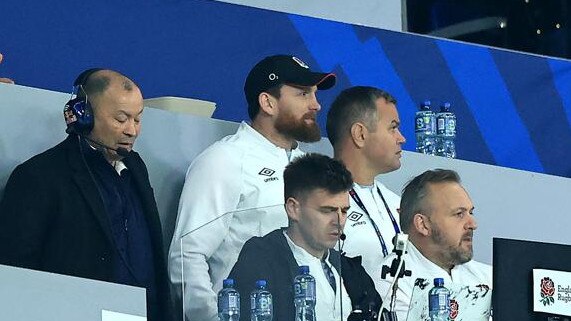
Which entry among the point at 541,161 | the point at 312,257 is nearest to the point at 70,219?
the point at 312,257

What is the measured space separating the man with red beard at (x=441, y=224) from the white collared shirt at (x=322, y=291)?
0.78 meters

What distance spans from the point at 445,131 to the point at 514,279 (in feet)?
6.05

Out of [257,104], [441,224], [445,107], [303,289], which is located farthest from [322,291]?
[445,107]

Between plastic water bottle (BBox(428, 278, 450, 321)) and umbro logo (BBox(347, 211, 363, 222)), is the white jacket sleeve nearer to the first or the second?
umbro logo (BBox(347, 211, 363, 222))

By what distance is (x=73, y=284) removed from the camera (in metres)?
4.06

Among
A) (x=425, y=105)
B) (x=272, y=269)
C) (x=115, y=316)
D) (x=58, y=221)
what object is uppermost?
(x=425, y=105)

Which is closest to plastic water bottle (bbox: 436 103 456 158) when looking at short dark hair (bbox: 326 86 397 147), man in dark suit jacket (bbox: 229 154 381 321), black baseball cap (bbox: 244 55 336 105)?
short dark hair (bbox: 326 86 397 147)

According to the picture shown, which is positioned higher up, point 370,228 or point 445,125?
point 445,125

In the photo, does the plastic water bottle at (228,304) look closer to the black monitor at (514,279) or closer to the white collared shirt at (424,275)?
the white collared shirt at (424,275)

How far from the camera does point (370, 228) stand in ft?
16.3

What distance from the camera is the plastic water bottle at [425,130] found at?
612cm

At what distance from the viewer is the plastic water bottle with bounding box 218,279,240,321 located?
156 inches

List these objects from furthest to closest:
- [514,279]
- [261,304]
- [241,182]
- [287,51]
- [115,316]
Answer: [287,51]
[241,182]
[514,279]
[115,316]
[261,304]

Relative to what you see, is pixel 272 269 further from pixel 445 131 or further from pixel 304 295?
pixel 445 131
